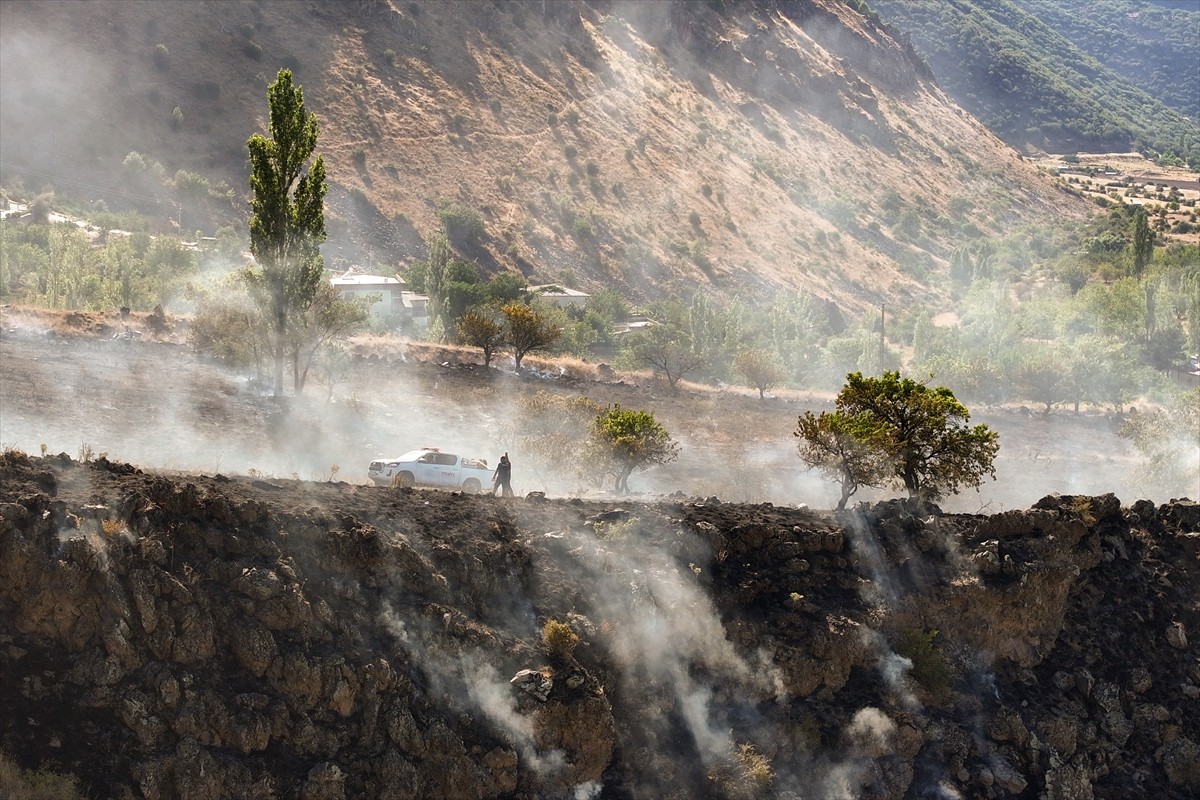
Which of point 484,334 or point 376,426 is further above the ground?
point 484,334

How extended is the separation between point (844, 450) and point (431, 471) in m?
7.80

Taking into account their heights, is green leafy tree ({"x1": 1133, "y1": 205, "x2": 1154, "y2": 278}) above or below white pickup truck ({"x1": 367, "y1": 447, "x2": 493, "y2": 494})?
above

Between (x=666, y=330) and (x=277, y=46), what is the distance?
34.5m

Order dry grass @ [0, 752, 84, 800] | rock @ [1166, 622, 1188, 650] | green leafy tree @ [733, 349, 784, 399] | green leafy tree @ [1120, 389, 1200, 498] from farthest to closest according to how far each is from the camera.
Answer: green leafy tree @ [733, 349, 784, 399] < green leafy tree @ [1120, 389, 1200, 498] < rock @ [1166, 622, 1188, 650] < dry grass @ [0, 752, 84, 800]

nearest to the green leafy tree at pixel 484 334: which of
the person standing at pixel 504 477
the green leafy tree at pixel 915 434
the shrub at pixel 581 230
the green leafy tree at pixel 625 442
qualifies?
the green leafy tree at pixel 625 442

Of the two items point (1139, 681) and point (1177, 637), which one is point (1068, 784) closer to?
point (1139, 681)

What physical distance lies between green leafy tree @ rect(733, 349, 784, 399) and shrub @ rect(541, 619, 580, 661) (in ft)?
81.4

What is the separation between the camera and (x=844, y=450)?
80.8ft

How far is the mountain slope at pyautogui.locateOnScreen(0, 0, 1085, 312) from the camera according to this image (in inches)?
2564

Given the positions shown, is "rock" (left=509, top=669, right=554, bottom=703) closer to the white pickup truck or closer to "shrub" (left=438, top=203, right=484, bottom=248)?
the white pickup truck

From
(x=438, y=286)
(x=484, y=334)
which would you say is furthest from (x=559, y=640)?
(x=438, y=286)

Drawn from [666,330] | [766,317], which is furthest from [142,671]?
[766,317]

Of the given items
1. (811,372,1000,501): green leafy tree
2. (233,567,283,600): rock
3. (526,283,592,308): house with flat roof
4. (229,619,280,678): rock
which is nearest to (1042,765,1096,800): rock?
(811,372,1000,501): green leafy tree

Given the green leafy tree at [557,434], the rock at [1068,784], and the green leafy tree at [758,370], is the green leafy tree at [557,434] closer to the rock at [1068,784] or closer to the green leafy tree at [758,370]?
the rock at [1068,784]
